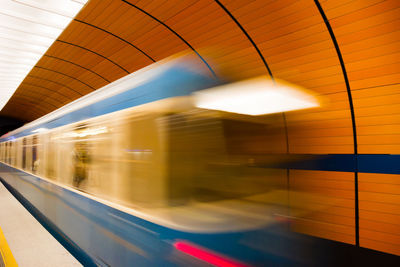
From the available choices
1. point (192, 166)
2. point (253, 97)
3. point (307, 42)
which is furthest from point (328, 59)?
point (192, 166)

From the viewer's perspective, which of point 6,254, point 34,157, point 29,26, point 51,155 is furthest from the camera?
point 34,157

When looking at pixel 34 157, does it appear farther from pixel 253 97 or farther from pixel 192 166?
pixel 253 97

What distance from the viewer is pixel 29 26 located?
455cm

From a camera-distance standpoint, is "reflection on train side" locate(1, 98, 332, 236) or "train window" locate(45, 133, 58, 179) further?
"train window" locate(45, 133, 58, 179)

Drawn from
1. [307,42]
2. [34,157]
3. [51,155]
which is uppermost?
[307,42]

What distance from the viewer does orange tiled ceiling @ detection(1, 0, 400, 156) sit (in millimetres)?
5379

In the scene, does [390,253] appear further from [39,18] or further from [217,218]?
[39,18]

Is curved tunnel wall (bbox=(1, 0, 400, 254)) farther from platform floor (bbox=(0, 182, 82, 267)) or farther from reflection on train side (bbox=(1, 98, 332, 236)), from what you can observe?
platform floor (bbox=(0, 182, 82, 267))

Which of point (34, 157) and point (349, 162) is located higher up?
point (34, 157)

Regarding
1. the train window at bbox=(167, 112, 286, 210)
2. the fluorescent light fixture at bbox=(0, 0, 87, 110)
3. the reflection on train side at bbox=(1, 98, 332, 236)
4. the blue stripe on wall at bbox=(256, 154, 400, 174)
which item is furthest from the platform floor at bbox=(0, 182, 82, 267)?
the blue stripe on wall at bbox=(256, 154, 400, 174)

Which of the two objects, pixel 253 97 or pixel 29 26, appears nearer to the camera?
pixel 253 97

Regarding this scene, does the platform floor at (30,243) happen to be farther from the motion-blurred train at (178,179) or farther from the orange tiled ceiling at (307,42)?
the orange tiled ceiling at (307,42)

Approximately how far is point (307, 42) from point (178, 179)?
5.32 meters

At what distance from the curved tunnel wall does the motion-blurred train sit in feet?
4.63
